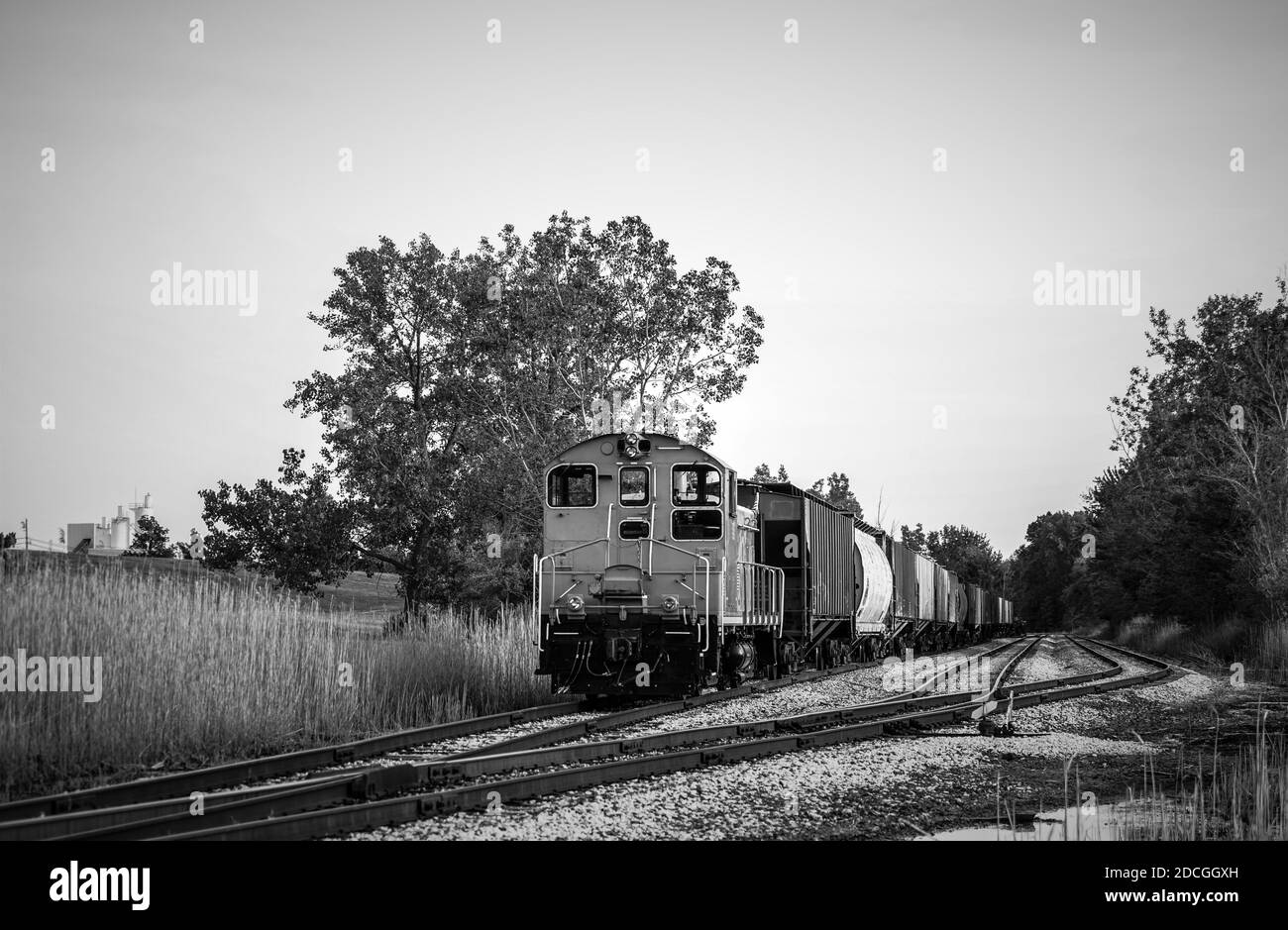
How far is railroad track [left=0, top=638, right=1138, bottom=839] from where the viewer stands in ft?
20.1

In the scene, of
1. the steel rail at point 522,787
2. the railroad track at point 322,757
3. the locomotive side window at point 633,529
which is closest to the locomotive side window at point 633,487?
A: the locomotive side window at point 633,529

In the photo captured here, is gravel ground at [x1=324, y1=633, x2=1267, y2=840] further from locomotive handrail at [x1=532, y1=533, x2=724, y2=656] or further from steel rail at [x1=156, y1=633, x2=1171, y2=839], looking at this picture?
locomotive handrail at [x1=532, y1=533, x2=724, y2=656]

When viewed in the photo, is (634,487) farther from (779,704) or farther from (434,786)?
(434,786)

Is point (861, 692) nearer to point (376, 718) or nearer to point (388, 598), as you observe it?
point (376, 718)

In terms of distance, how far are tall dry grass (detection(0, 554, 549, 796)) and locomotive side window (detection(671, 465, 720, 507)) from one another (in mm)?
3922

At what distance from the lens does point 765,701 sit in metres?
15.4

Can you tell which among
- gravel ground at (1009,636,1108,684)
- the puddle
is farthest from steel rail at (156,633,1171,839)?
gravel ground at (1009,636,1108,684)

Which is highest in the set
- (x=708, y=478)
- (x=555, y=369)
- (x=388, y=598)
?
(x=555, y=369)

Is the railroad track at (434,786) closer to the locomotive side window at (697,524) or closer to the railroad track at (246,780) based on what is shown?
the railroad track at (246,780)

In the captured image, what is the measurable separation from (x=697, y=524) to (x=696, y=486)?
0.56 m

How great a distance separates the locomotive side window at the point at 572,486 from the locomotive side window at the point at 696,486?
1171mm
